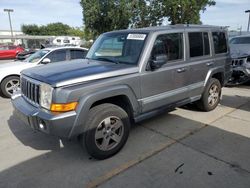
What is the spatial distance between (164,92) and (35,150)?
7.59ft

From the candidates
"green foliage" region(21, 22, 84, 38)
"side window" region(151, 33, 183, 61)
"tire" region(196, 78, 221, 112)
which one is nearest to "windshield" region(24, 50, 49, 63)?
"side window" region(151, 33, 183, 61)

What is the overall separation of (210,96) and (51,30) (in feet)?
261

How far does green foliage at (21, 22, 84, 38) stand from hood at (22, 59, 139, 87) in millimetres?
71961

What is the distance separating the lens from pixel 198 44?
4.36 m

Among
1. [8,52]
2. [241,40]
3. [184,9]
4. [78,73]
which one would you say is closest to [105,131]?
[78,73]

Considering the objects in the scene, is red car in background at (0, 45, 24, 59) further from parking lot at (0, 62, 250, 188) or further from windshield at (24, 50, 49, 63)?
parking lot at (0, 62, 250, 188)

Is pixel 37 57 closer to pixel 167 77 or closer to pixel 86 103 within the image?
pixel 167 77

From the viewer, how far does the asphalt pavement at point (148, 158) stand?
2.75 metres

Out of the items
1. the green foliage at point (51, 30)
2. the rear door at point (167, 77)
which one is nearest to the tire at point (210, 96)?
the rear door at point (167, 77)

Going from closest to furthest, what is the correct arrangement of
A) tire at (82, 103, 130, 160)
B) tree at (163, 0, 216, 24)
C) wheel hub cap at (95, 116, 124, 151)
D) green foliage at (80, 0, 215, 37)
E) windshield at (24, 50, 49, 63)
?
tire at (82, 103, 130, 160), wheel hub cap at (95, 116, 124, 151), windshield at (24, 50, 49, 63), tree at (163, 0, 216, 24), green foliage at (80, 0, 215, 37)

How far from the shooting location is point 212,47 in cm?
468

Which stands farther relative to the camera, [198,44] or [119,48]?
[198,44]

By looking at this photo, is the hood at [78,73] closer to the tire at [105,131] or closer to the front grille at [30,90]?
the front grille at [30,90]

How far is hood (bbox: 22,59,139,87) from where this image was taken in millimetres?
2820
